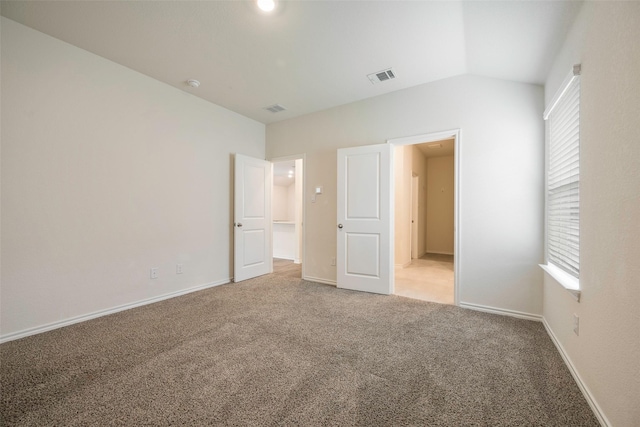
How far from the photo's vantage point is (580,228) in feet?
5.82

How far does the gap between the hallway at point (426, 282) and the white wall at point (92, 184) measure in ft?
9.64

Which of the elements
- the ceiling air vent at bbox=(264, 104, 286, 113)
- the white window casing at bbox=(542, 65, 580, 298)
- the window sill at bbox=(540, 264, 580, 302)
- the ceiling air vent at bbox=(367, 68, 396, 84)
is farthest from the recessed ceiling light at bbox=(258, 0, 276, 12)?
the window sill at bbox=(540, 264, 580, 302)

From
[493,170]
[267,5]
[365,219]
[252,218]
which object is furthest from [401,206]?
[267,5]

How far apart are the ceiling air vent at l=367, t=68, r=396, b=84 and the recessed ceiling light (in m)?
1.43

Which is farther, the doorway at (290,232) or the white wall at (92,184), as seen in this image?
the doorway at (290,232)

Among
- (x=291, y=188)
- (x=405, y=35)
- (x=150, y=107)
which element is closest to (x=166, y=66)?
(x=150, y=107)

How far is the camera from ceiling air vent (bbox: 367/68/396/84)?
9.98 feet

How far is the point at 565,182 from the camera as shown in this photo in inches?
84.9

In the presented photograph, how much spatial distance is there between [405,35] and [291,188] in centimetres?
721

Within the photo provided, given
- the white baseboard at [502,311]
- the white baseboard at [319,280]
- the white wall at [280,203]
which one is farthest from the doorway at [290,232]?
the white baseboard at [502,311]

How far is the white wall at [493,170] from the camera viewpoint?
2.71m

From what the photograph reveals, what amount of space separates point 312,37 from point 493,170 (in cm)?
234

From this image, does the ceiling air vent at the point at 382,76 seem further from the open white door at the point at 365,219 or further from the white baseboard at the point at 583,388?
the white baseboard at the point at 583,388

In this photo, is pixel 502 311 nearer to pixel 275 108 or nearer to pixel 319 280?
pixel 319 280
